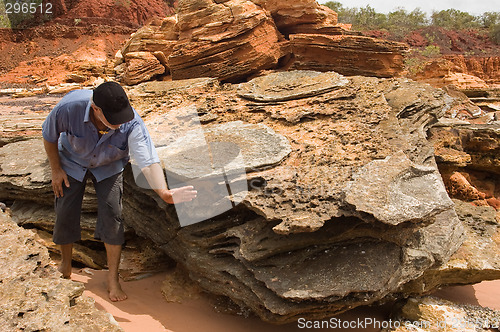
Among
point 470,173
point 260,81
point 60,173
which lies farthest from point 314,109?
point 470,173

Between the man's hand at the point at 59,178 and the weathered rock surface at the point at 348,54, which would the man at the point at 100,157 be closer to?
the man's hand at the point at 59,178

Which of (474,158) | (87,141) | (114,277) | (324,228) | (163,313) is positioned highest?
(87,141)

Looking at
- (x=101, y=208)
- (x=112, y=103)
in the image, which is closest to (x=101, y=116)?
(x=112, y=103)

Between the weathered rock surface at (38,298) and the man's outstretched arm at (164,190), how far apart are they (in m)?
0.62

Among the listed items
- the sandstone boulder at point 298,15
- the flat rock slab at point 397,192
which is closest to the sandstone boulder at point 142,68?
the sandstone boulder at point 298,15

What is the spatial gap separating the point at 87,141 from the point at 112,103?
429 mm

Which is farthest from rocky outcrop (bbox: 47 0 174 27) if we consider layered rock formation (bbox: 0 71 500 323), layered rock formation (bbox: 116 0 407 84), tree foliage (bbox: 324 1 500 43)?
layered rock formation (bbox: 0 71 500 323)

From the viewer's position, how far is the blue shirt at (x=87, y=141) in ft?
7.61

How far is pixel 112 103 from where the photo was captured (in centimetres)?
210

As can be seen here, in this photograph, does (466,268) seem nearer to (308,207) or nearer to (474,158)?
(308,207)

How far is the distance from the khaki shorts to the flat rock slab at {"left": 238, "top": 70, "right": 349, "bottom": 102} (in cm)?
161

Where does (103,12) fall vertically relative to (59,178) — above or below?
below

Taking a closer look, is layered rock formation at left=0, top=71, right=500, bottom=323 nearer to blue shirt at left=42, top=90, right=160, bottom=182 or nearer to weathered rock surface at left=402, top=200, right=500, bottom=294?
weathered rock surface at left=402, top=200, right=500, bottom=294

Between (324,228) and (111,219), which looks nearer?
(324,228)
